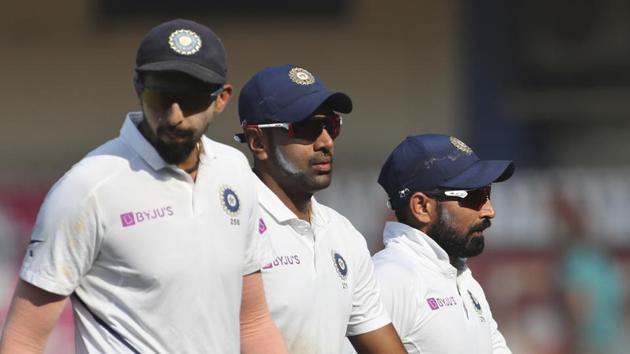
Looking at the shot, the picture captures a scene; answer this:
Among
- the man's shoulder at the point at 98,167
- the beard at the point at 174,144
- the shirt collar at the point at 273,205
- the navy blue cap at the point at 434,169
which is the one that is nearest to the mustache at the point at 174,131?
the beard at the point at 174,144

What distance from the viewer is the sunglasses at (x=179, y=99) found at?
154 inches

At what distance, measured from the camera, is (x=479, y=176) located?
5578mm

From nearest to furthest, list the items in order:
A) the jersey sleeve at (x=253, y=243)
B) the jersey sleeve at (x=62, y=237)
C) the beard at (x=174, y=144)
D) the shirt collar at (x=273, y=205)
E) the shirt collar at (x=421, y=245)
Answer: the jersey sleeve at (x=62, y=237)
the beard at (x=174, y=144)
the jersey sleeve at (x=253, y=243)
the shirt collar at (x=273, y=205)
the shirt collar at (x=421, y=245)

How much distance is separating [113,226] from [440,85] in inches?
390

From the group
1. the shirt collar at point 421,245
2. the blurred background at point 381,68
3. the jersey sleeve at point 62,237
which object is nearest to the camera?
the jersey sleeve at point 62,237

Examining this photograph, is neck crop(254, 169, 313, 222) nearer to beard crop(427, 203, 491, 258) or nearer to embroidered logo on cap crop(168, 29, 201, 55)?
beard crop(427, 203, 491, 258)

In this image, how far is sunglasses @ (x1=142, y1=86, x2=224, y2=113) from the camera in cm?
392

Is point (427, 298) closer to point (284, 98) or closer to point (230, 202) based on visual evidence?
point (284, 98)

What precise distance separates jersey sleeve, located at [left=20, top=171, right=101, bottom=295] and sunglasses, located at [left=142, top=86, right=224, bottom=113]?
27cm

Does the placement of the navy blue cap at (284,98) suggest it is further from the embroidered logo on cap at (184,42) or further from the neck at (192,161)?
the embroidered logo on cap at (184,42)

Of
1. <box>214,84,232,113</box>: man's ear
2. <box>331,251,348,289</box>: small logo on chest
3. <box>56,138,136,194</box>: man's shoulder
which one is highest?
<box>214,84,232,113</box>: man's ear

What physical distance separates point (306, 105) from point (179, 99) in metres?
0.99

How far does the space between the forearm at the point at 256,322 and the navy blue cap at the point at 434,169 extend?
1395 millimetres

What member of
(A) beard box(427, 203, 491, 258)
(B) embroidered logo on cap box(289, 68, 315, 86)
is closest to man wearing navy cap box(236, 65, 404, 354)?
(B) embroidered logo on cap box(289, 68, 315, 86)
